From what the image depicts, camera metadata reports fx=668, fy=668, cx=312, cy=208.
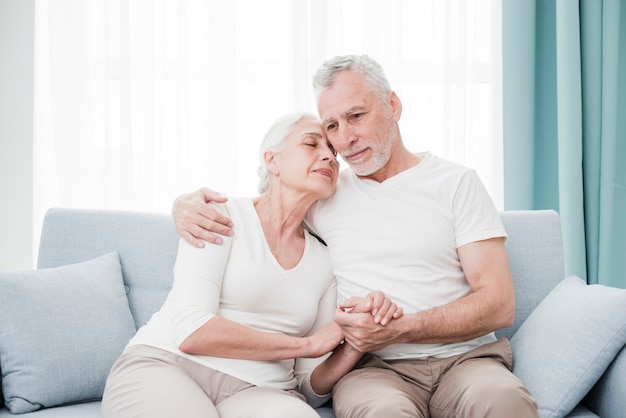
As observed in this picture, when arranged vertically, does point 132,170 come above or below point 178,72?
below

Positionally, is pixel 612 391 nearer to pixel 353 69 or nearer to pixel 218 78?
pixel 353 69

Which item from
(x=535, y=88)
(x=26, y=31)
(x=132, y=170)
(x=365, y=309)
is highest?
(x=26, y=31)

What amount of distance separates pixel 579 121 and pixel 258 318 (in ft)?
6.42

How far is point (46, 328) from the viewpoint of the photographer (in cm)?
187

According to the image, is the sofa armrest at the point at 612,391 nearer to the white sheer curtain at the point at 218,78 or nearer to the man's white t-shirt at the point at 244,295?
the man's white t-shirt at the point at 244,295

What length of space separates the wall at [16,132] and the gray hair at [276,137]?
1.74 meters

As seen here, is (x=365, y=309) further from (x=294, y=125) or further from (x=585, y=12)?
(x=585, y=12)

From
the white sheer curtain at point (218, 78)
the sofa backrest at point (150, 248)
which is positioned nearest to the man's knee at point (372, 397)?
the sofa backrest at point (150, 248)

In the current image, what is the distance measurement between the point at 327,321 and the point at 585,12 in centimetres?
203

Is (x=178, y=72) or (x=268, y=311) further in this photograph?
(x=178, y=72)

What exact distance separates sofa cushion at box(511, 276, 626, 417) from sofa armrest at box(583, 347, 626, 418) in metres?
0.03

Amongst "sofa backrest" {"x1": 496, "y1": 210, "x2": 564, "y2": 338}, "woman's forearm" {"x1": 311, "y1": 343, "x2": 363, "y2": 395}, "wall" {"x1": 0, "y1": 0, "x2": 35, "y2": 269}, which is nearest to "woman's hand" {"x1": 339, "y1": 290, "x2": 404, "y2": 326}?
"woman's forearm" {"x1": 311, "y1": 343, "x2": 363, "y2": 395}

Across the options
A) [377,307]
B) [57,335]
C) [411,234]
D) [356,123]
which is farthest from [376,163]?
[57,335]

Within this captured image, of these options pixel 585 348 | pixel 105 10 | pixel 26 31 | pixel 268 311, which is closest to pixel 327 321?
pixel 268 311
